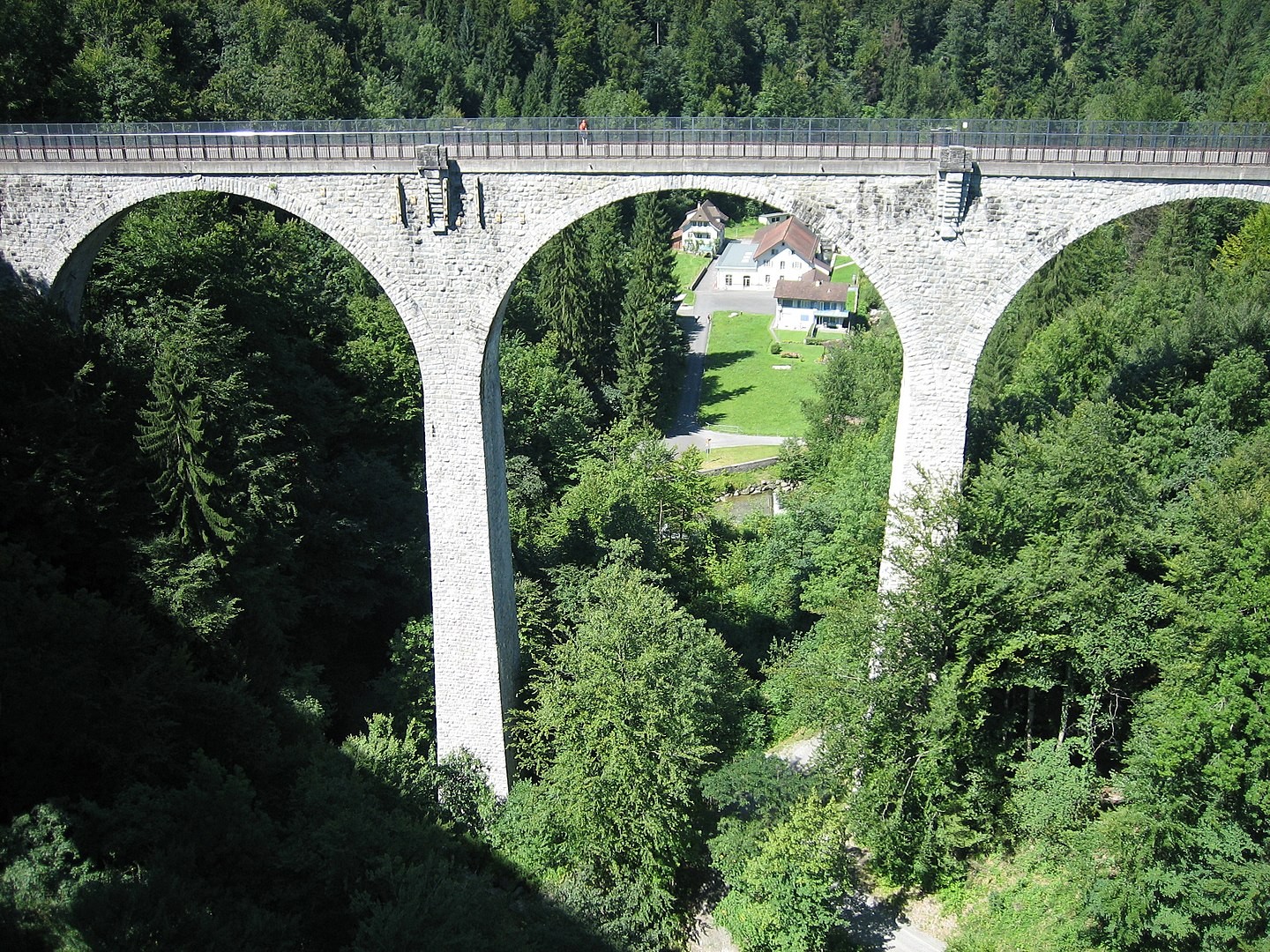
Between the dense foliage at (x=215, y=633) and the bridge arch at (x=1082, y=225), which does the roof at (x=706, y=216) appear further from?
the bridge arch at (x=1082, y=225)

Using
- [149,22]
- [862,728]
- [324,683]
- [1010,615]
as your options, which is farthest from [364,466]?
[149,22]

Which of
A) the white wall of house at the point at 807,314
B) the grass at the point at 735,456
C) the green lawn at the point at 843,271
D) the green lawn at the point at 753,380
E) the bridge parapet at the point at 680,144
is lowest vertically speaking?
the grass at the point at 735,456

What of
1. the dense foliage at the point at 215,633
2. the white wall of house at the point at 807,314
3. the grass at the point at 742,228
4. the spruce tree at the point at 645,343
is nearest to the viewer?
the dense foliage at the point at 215,633

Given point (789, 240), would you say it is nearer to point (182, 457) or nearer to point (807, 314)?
point (807, 314)

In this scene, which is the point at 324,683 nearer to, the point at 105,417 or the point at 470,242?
the point at 105,417

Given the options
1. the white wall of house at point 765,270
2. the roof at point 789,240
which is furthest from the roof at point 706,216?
the white wall of house at point 765,270

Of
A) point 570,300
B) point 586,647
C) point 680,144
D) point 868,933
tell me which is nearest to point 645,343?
point 570,300
